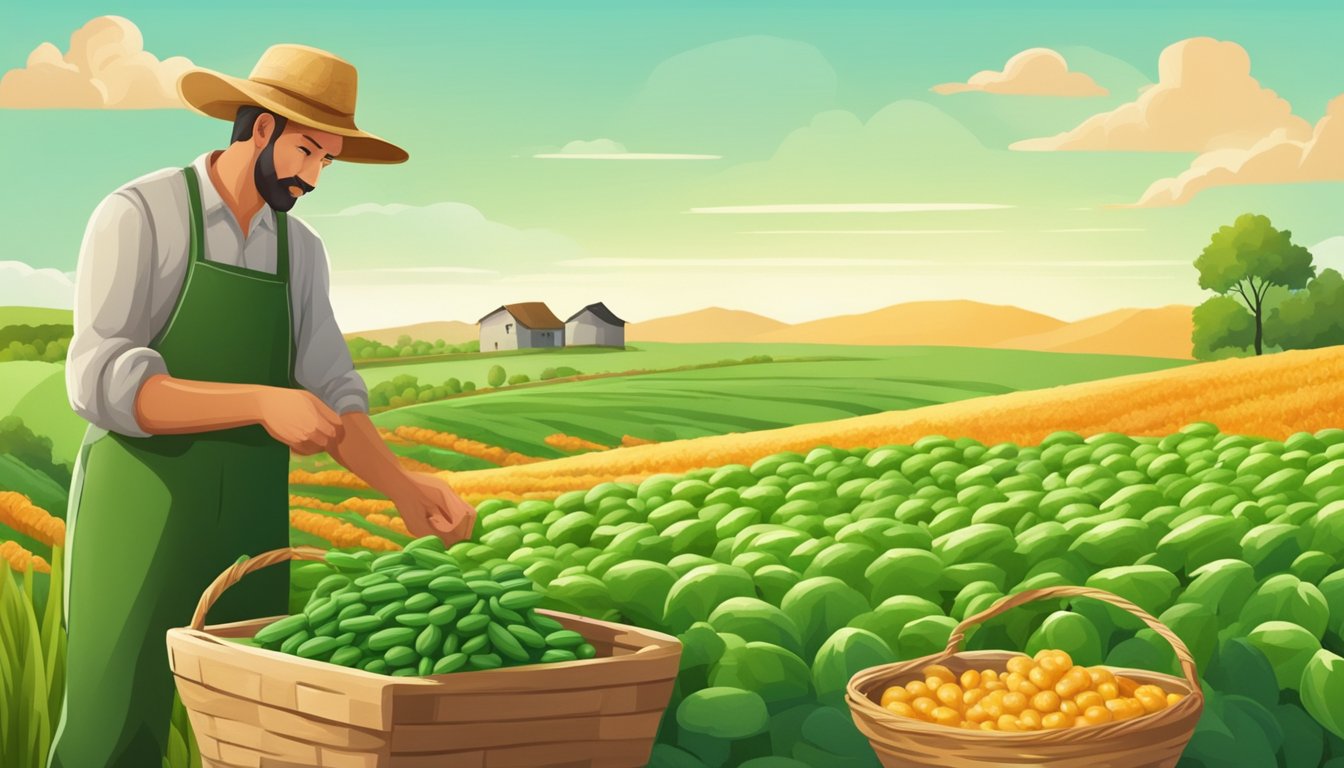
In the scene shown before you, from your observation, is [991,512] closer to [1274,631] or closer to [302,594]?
[1274,631]

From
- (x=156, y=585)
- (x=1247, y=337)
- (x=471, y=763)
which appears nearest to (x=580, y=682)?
(x=471, y=763)

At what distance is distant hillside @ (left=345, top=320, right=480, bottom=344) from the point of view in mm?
6914

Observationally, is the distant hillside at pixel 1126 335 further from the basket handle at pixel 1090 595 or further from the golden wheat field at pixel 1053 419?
the basket handle at pixel 1090 595

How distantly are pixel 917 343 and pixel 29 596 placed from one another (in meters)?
5.00

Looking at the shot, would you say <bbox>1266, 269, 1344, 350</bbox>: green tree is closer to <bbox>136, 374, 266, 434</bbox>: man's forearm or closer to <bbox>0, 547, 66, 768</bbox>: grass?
<bbox>136, 374, 266, 434</bbox>: man's forearm

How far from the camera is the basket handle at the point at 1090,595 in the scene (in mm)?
3369

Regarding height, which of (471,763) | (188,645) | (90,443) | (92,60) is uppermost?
(92,60)

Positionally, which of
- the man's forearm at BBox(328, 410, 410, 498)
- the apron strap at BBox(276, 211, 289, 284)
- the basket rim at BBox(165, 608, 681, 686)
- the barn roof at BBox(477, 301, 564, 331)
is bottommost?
the basket rim at BBox(165, 608, 681, 686)

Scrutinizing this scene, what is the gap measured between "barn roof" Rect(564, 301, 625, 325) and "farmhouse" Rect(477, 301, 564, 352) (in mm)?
98

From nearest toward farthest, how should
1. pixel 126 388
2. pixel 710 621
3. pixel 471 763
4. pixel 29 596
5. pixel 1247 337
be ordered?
pixel 471 763 → pixel 126 388 → pixel 710 621 → pixel 29 596 → pixel 1247 337

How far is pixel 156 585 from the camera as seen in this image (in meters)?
3.49

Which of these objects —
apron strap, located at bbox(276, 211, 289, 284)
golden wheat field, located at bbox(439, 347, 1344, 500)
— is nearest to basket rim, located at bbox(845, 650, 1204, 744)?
apron strap, located at bbox(276, 211, 289, 284)

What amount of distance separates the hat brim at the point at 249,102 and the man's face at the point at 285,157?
42mm

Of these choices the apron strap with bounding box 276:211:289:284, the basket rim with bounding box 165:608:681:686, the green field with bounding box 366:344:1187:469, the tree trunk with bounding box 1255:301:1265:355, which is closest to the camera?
the basket rim with bounding box 165:608:681:686
